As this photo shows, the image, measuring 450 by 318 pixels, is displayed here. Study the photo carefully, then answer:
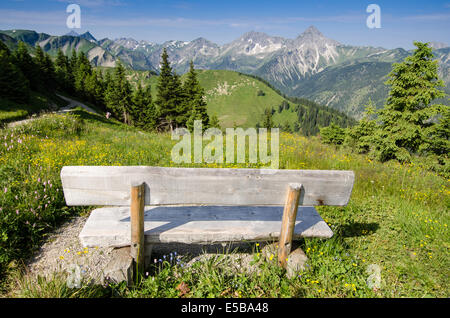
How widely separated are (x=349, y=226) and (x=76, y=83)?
60454 millimetres

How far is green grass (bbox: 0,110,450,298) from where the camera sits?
2926 mm

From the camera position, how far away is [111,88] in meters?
50.9

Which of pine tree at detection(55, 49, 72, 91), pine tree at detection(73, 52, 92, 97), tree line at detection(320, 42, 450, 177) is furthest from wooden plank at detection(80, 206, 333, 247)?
pine tree at detection(73, 52, 92, 97)

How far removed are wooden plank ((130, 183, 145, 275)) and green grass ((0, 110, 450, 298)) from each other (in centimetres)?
30

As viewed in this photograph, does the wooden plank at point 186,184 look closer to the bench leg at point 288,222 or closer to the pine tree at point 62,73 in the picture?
the bench leg at point 288,222

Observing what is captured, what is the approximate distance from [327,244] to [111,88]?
5671cm

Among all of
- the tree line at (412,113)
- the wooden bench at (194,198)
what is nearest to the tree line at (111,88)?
the tree line at (412,113)

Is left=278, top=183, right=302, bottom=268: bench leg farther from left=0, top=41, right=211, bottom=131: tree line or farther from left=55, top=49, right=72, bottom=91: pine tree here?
left=55, top=49, right=72, bottom=91: pine tree

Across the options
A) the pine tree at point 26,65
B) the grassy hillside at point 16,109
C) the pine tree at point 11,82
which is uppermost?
the pine tree at point 26,65

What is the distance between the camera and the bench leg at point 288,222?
2719 mm

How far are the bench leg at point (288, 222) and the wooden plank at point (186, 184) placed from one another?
0.30 feet

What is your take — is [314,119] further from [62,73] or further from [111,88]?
Answer: [62,73]

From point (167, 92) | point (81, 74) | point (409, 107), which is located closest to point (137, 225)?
point (409, 107)
